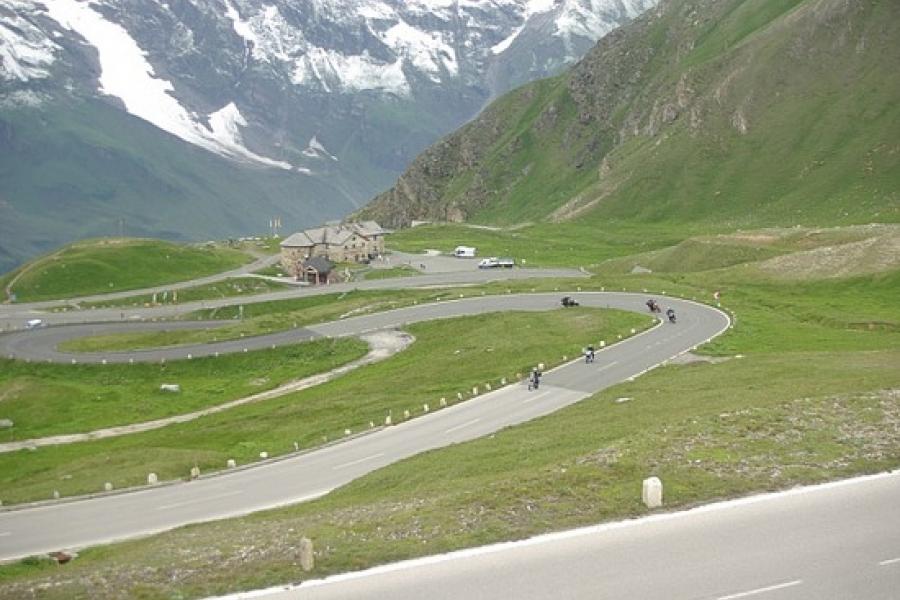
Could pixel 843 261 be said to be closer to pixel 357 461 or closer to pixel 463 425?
pixel 463 425

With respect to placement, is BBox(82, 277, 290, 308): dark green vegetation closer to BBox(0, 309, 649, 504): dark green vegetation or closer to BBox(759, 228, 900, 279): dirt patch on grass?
BBox(0, 309, 649, 504): dark green vegetation

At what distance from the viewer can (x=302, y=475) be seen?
47469 millimetres

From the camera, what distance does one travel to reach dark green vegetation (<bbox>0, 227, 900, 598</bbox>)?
21.0m

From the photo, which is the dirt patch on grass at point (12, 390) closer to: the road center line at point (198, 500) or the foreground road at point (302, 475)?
the foreground road at point (302, 475)

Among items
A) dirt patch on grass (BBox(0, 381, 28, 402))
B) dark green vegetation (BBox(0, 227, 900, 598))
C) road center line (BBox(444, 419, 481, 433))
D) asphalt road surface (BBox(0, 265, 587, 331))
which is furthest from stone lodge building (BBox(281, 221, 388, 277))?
road center line (BBox(444, 419, 481, 433))

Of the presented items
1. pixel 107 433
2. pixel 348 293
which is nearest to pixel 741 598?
pixel 107 433

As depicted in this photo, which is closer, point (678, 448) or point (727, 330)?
point (678, 448)

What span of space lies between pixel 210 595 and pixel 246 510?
24.0 metres

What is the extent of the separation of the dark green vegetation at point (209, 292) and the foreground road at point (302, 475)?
318ft

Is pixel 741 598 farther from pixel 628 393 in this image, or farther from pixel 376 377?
pixel 376 377

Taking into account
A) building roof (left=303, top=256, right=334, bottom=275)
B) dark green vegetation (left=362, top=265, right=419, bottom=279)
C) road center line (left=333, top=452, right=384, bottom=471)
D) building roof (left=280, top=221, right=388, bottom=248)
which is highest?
building roof (left=280, top=221, right=388, bottom=248)

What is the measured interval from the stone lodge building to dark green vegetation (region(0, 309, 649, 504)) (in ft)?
251

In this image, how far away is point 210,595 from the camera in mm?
18938

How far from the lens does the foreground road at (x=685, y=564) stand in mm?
18047
